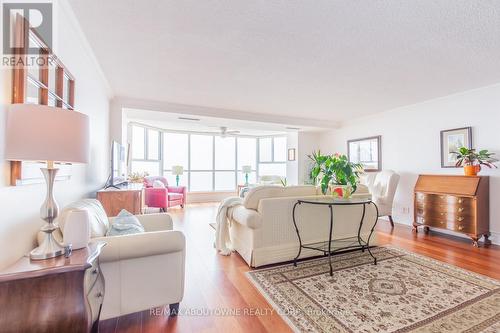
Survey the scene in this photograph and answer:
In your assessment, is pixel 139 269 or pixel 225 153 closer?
pixel 139 269

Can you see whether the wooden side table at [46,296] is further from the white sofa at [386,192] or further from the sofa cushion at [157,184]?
the sofa cushion at [157,184]

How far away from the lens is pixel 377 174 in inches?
199

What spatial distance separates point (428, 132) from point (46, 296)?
551 cm

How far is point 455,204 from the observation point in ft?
12.0

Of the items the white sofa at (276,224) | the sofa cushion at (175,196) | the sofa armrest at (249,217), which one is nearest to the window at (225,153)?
the sofa cushion at (175,196)

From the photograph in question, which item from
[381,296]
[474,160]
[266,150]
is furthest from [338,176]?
[266,150]

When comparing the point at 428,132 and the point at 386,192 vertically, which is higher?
the point at 428,132

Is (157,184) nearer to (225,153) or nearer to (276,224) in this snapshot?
(225,153)

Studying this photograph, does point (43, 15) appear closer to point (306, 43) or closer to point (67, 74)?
point (67, 74)

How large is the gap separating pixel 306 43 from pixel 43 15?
83.3 inches

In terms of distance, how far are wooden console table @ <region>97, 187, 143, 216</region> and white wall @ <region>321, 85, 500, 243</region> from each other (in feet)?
16.0

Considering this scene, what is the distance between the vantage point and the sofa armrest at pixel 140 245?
156 cm

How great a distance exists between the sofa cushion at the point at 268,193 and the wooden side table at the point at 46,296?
1.76m

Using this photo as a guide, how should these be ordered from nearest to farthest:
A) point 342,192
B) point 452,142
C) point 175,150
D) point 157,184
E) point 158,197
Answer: point 342,192 → point 452,142 → point 158,197 → point 157,184 → point 175,150
